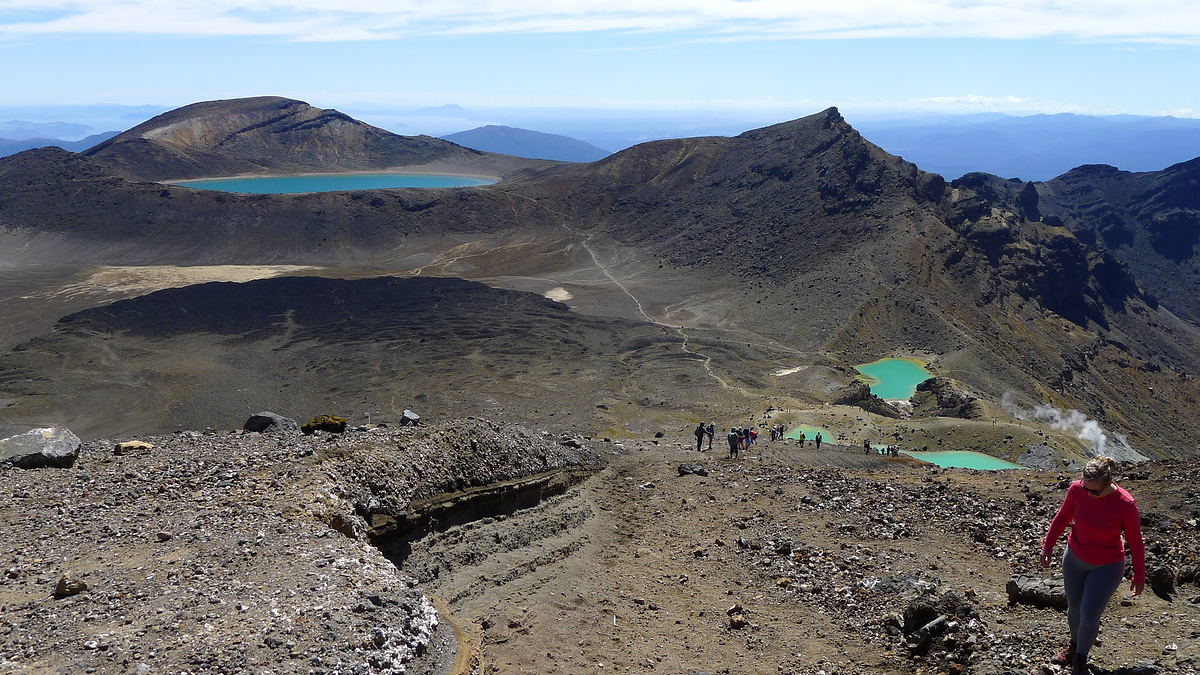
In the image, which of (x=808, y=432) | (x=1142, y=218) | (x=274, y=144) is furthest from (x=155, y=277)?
(x=1142, y=218)

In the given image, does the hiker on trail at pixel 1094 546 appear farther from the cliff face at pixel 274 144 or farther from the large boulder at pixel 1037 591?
the cliff face at pixel 274 144

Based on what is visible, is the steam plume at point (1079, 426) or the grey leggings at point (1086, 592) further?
the steam plume at point (1079, 426)

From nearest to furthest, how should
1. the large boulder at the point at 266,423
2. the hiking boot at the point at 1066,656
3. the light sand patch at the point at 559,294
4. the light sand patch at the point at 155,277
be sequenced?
the hiking boot at the point at 1066,656
the large boulder at the point at 266,423
the light sand patch at the point at 155,277
the light sand patch at the point at 559,294

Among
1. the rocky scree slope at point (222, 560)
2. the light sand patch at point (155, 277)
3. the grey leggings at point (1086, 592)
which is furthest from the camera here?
the light sand patch at point (155, 277)

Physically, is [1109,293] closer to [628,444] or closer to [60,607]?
[628,444]

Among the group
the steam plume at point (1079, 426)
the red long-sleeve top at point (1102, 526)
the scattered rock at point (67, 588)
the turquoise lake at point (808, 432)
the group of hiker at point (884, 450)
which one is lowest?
the steam plume at point (1079, 426)

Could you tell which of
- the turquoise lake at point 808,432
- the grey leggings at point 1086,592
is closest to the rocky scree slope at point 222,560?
the grey leggings at point 1086,592

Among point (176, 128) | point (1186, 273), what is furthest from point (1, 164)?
point (1186, 273)

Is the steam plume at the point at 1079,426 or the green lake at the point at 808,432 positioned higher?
the green lake at the point at 808,432

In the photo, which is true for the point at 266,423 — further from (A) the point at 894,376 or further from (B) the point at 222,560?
(A) the point at 894,376
